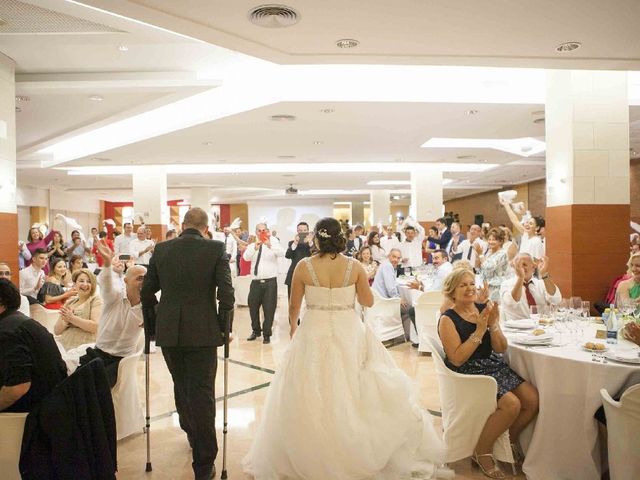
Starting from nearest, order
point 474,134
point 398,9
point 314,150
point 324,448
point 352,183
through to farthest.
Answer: point 324,448 → point 398,9 → point 474,134 → point 314,150 → point 352,183

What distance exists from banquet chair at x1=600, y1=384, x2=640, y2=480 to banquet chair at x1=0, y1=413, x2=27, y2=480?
289cm

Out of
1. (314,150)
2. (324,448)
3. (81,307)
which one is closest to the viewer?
(324,448)

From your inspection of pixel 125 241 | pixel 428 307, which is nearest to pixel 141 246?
pixel 125 241

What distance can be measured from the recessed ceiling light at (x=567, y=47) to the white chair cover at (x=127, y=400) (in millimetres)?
4134

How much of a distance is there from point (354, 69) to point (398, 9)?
9.28 feet

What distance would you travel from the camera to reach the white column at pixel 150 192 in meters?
12.5

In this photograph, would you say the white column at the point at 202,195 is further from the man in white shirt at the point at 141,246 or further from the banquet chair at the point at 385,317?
the banquet chair at the point at 385,317

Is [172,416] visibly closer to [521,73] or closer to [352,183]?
[521,73]

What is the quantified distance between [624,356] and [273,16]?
308 centimetres

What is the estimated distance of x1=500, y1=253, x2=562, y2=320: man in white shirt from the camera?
13.1ft

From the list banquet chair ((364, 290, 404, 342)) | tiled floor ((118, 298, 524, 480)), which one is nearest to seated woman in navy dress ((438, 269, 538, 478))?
tiled floor ((118, 298, 524, 480))

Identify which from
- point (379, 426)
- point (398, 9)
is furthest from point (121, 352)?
point (398, 9)

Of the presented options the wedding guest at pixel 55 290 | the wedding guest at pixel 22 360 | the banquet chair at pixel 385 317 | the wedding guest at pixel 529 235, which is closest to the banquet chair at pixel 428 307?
the banquet chair at pixel 385 317

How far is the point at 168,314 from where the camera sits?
9.40ft
